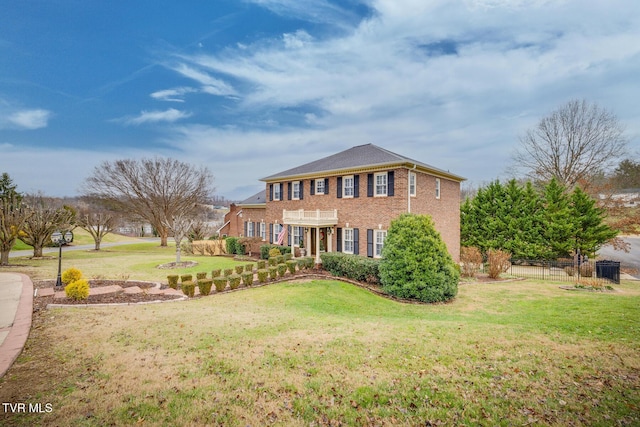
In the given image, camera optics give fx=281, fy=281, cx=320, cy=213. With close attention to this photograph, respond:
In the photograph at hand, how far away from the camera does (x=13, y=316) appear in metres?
8.19

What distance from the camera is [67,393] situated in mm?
4340

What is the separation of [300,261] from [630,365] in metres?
14.2

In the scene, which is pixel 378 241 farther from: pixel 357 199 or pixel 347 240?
pixel 357 199

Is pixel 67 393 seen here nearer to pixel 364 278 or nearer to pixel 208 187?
pixel 364 278

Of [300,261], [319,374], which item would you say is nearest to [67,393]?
[319,374]

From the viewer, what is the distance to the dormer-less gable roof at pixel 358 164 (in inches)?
721

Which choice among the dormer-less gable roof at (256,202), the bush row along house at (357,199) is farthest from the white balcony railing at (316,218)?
the dormer-less gable roof at (256,202)

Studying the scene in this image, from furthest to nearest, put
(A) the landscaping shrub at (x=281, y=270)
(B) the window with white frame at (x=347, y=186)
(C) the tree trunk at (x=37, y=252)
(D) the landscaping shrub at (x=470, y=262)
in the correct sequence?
(C) the tree trunk at (x=37, y=252), (B) the window with white frame at (x=347, y=186), (D) the landscaping shrub at (x=470, y=262), (A) the landscaping shrub at (x=281, y=270)

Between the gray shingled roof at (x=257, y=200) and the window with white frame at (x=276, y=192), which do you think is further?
the gray shingled roof at (x=257, y=200)

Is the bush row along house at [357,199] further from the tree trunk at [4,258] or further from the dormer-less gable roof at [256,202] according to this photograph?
the tree trunk at [4,258]

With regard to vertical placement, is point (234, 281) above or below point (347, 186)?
below

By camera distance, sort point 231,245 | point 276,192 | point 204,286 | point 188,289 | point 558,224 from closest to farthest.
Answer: point 188,289 < point 204,286 < point 558,224 < point 276,192 < point 231,245

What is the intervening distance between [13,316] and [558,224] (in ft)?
107

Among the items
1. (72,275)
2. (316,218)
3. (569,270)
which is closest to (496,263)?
(569,270)
